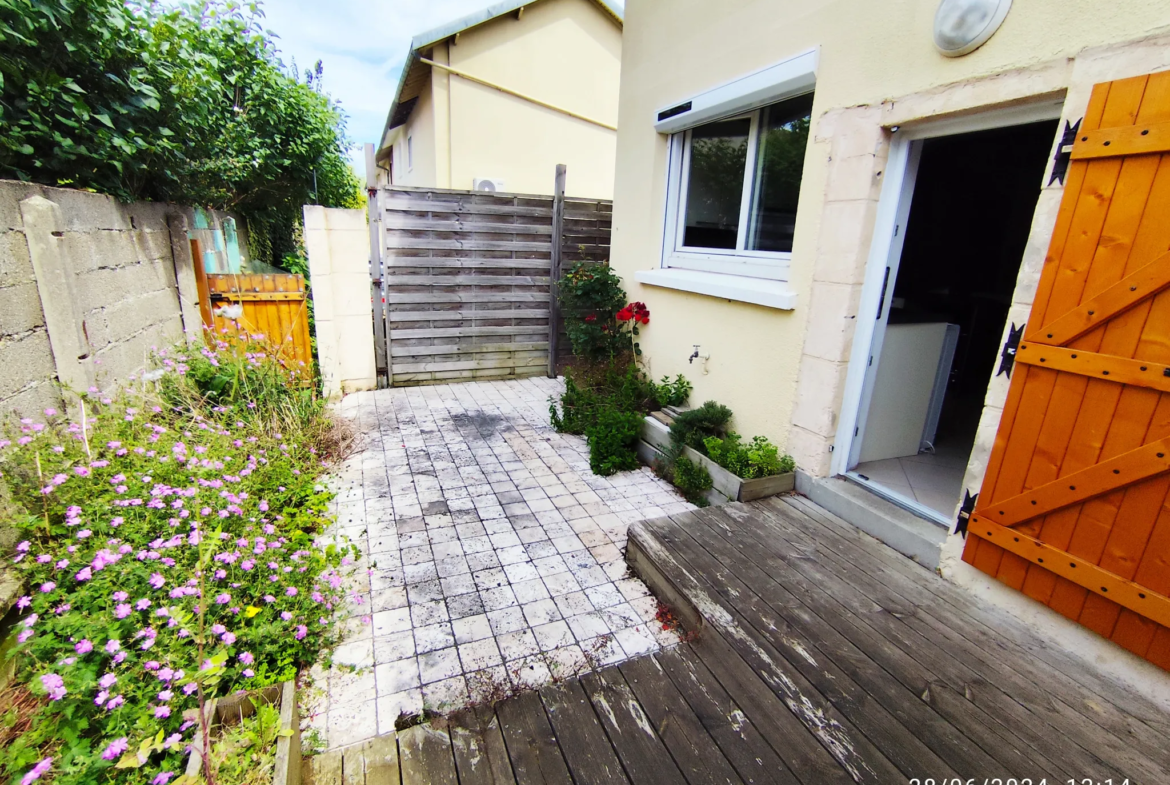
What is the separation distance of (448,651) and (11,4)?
332cm

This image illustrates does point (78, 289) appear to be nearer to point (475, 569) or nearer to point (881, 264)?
point (475, 569)

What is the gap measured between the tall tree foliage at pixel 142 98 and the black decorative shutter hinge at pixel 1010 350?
446 centimetres

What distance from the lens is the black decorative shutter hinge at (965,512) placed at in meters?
2.35

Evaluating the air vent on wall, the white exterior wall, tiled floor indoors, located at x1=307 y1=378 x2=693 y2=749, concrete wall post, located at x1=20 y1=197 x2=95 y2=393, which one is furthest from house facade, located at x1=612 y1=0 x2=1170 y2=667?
the air vent on wall

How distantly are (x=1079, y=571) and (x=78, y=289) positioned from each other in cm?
489

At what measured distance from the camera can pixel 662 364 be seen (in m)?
4.74

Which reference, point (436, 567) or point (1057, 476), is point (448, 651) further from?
point (1057, 476)

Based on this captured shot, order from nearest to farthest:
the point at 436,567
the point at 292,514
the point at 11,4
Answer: the point at 11,4
the point at 436,567
the point at 292,514

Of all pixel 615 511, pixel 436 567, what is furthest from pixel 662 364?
pixel 436 567

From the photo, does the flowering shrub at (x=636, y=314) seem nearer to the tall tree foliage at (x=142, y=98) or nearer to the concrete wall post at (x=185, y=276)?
the tall tree foliage at (x=142, y=98)

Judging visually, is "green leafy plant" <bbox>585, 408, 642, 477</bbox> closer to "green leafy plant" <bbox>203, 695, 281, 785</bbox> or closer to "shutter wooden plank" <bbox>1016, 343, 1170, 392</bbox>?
"shutter wooden plank" <bbox>1016, 343, 1170, 392</bbox>

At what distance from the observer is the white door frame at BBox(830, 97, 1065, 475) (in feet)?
8.59

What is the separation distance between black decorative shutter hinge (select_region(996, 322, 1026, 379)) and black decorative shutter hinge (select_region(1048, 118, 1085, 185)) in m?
0.59

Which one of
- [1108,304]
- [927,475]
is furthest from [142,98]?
[927,475]
